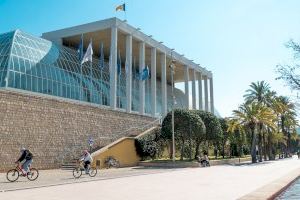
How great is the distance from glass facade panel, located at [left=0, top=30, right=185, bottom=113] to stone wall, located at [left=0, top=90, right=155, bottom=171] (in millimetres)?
8062

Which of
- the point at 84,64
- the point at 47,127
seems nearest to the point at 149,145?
the point at 47,127

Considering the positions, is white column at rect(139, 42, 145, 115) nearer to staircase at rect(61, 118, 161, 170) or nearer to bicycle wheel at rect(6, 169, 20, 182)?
staircase at rect(61, 118, 161, 170)

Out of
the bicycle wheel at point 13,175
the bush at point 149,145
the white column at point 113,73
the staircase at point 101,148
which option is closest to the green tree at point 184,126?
the bush at point 149,145

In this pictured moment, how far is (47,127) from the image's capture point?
34.4 metres

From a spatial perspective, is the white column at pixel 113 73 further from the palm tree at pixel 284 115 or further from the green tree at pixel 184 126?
the palm tree at pixel 284 115

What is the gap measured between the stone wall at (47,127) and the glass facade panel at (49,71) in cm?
806

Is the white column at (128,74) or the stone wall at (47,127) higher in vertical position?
the white column at (128,74)

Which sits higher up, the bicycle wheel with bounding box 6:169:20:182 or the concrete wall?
the concrete wall

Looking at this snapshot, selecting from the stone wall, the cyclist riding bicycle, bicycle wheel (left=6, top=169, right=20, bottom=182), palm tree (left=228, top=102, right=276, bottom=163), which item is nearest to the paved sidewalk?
bicycle wheel (left=6, top=169, right=20, bottom=182)

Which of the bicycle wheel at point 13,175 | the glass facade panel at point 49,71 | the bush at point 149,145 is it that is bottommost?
the bicycle wheel at point 13,175

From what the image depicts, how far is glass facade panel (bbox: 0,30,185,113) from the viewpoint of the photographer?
143 ft

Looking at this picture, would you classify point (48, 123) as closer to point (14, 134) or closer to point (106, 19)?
point (14, 134)

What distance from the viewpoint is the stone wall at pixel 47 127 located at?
1204 inches

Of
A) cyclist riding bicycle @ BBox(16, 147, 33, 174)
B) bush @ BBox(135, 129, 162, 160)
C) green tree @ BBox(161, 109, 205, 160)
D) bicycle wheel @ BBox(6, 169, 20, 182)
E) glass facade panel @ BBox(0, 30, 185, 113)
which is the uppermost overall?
glass facade panel @ BBox(0, 30, 185, 113)
